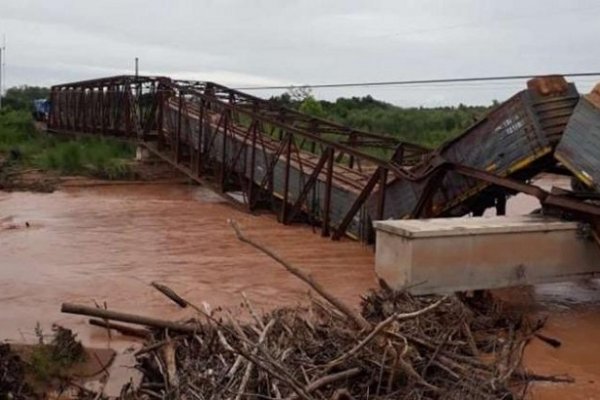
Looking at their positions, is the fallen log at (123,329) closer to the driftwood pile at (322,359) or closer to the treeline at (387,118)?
the driftwood pile at (322,359)

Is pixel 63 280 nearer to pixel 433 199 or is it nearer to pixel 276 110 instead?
pixel 433 199

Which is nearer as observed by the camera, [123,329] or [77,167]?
[123,329]

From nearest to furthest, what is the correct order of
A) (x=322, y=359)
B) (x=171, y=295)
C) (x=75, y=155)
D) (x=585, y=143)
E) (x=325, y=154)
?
(x=322, y=359) → (x=171, y=295) → (x=585, y=143) → (x=325, y=154) → (x=75, y=155)

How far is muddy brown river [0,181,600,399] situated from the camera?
8.77 meters

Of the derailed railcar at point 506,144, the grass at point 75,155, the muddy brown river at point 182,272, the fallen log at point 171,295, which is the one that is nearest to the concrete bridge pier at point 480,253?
the muddy brown river at point 182,272

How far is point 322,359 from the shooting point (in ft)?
20.4

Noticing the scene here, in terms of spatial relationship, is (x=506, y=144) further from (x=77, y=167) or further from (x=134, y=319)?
(x=77, y=167)

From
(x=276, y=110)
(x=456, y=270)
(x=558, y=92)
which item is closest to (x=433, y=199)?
(x=558, y=92)

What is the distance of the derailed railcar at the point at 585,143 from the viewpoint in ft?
31.8

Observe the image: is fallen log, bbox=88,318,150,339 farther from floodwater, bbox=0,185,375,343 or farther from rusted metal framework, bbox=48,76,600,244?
rusted metal framework, bbox=48,76,600,244

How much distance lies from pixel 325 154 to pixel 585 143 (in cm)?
627

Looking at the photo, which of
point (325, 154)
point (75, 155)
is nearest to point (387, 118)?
point (75, 155)

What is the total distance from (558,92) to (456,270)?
10.2ft

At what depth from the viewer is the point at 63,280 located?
38.3 ft
